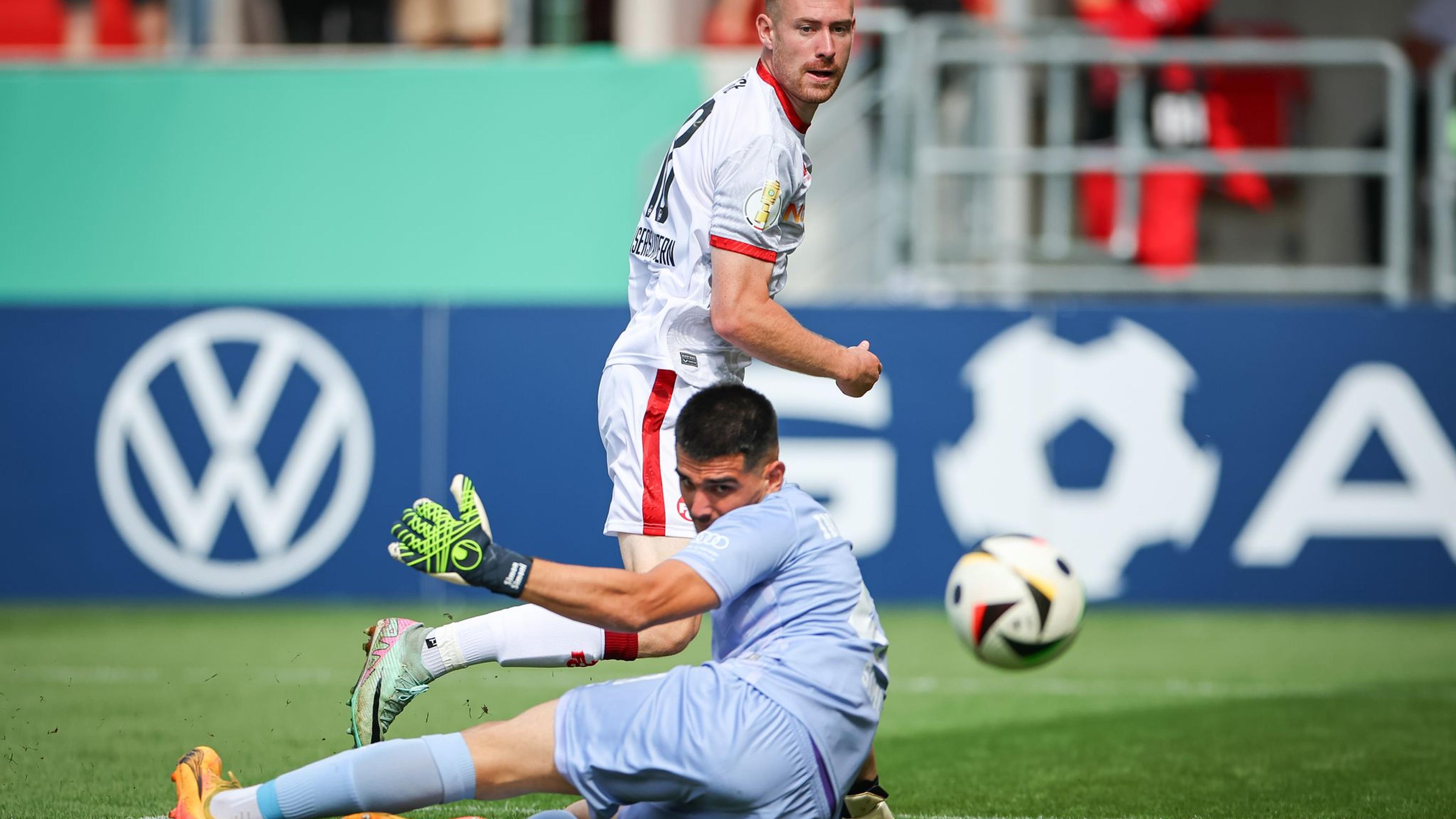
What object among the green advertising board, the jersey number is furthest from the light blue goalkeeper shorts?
the green advertising board

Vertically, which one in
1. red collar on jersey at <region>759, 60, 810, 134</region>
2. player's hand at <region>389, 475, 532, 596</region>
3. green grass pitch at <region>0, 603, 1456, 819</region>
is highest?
red collar on jersey at <region>759, 60, 810, 134</region>

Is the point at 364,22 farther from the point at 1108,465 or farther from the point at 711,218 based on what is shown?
the point at 711,218

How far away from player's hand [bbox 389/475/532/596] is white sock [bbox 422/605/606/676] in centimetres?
114

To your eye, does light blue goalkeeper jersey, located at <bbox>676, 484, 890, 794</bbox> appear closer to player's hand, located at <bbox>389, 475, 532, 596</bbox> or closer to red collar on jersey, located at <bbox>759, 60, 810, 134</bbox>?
player's hand, located at <bbox>389, 475, 532, 596</bbox>

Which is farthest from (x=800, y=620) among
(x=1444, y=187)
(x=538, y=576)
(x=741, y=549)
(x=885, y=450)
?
(x=1444, y=187)

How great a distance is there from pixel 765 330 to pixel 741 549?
0.97 meters

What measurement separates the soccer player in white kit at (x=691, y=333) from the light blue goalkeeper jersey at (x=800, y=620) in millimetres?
673

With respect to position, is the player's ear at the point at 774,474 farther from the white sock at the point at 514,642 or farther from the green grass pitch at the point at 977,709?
the green grass pitch at the point at 977,709

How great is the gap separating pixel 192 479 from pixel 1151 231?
6.62 metres

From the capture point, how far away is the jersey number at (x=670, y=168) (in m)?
5.16

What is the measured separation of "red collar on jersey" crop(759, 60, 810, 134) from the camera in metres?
5.10

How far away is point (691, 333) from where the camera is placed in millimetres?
5152

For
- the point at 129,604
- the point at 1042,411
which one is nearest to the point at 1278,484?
the point at 1042,411

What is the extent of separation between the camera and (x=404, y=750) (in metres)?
4.17
